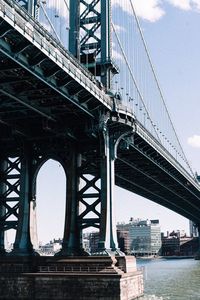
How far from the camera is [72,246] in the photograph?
44.7 metres

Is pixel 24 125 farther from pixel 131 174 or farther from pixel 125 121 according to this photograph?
pixel 131 174

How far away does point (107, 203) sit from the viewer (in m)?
44.1

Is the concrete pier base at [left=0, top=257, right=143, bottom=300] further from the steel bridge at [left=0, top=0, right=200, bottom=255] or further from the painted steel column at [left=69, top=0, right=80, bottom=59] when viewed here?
the painted steel column at [left=69, top=0, right=80, bottom=59]

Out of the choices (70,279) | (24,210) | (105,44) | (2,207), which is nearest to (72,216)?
(24,210)

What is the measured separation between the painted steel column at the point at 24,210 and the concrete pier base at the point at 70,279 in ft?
7.94

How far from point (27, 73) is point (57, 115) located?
1120 cm

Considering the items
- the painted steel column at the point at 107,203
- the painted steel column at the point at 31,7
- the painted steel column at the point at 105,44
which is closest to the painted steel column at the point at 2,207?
the painted steel column at the point at 107,203

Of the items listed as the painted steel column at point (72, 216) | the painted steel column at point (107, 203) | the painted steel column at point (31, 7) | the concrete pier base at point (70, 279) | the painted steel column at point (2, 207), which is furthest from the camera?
the painted steel column at point (2, 207)

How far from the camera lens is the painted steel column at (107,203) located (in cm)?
4300

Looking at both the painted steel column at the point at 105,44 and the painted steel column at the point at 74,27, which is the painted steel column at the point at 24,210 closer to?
the painted steel column at the point at 105,44

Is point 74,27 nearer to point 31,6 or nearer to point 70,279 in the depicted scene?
point 31,6

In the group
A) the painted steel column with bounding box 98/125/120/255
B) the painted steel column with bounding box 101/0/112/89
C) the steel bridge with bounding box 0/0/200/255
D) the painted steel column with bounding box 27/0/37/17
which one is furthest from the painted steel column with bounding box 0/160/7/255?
the painted steel column with bounding box 27/0/37/17

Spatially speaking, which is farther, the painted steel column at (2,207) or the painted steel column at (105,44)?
the painted steel column at (105,44)

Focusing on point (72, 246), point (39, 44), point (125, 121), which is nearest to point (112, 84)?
point (125, 121)
